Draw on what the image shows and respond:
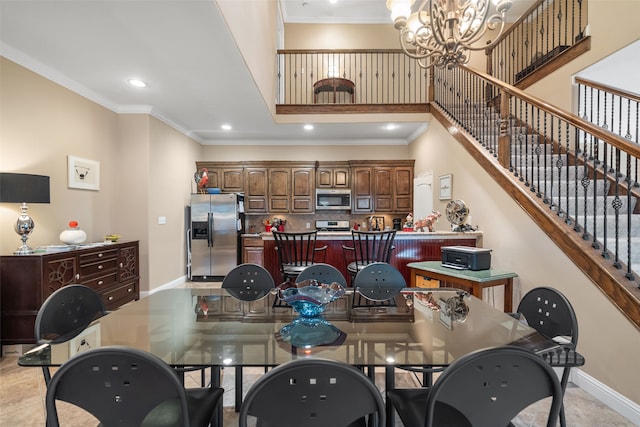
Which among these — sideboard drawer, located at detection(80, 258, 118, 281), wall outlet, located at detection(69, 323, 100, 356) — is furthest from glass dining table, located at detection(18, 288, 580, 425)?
sideboard drawer, located at detection(80, 258, 118, 281)

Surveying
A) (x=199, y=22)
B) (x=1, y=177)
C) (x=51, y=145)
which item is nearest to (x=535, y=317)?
(x=199, y=22)

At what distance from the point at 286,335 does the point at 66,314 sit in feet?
3.95

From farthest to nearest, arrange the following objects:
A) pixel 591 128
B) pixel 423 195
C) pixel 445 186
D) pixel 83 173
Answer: pixel 423 195, pixel 445 186, pixel 83 173, pixel 591 128

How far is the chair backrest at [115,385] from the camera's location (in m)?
0.91

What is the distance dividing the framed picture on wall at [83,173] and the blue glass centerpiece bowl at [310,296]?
3.15m

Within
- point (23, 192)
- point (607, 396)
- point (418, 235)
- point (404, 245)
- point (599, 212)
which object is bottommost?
point (607, 396)

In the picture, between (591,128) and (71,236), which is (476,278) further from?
(71,236)

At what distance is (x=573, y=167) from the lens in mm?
3488

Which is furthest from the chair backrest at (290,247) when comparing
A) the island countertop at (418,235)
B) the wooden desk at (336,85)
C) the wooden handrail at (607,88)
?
the wooden desk at (336,85)

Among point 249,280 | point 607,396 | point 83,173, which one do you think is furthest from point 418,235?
point 83,173

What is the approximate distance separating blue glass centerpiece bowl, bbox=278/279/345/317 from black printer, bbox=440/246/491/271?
148 cm

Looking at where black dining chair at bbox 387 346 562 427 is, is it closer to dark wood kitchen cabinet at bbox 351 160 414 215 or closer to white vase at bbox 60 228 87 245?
white vase at bbox 60 228 87 245

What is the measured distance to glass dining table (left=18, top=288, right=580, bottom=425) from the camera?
1.16 m

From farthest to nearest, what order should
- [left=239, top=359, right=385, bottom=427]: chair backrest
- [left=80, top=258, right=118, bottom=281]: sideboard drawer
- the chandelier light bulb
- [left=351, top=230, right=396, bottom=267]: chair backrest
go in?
[left=80, top=258, right=118, bottom=281]: sideboard drawer
[left=351, top=230, right=396, bottom=267]: chair backrest
the chandelier light bulb
[left=239, top=359, right=385, bottom=427]: chair backrest
